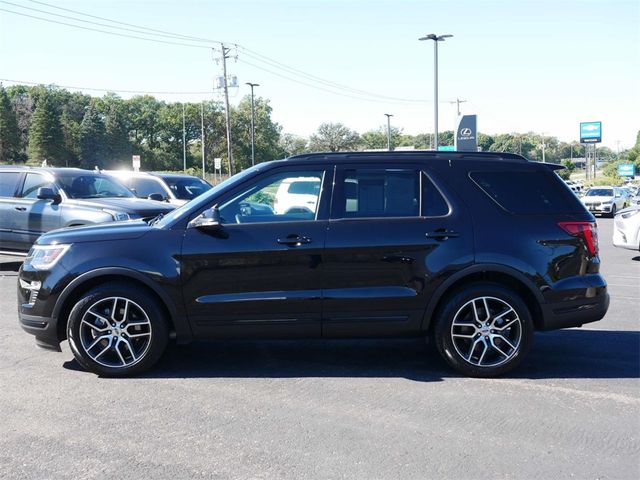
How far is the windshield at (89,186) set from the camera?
10.8m

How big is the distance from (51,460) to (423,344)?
376 cm

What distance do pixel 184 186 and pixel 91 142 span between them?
9393cm

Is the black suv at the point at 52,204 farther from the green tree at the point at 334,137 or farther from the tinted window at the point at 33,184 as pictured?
the green tree at the point at 334,137

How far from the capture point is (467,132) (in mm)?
34344

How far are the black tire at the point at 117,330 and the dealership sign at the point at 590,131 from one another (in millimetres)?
79072

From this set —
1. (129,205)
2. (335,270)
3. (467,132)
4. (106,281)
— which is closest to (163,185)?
(129,205)

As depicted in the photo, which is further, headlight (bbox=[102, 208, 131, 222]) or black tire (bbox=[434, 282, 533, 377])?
headlight (bbox=[102, 208, 131, 222])

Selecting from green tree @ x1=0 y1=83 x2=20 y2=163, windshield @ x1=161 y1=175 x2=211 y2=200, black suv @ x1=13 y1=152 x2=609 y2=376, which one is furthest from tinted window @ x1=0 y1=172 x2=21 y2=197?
green tree @ x1=0 y1=83 x2=20 y2=163

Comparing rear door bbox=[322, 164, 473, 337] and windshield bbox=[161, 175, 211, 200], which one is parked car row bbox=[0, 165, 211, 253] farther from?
rear door bbox=[322, 164, 473, 337]

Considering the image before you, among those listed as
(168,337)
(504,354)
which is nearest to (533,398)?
(504,354)

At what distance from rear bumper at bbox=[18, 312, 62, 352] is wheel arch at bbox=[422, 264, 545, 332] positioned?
3110 mm

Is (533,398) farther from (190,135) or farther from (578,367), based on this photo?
(190,135)

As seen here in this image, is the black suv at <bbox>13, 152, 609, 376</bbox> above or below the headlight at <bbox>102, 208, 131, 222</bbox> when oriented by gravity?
below

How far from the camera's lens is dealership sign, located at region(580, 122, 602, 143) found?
7625 cm
